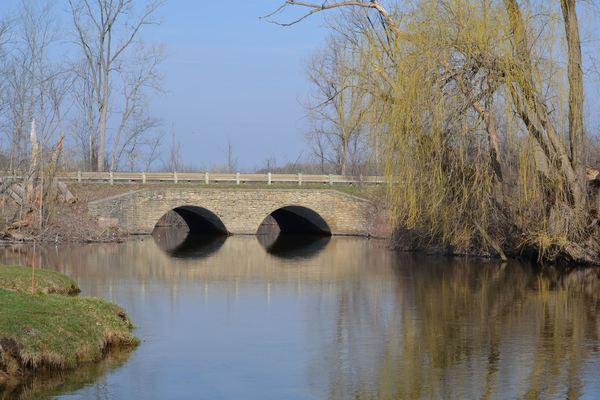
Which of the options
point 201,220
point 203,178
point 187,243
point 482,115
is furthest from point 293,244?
point 482,115

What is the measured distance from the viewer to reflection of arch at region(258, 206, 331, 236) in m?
41.0

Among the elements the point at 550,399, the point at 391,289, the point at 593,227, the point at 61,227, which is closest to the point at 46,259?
the point at 61,227

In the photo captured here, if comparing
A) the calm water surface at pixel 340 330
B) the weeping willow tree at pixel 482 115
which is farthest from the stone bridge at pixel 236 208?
the weeping willow tree at pixel 482 115

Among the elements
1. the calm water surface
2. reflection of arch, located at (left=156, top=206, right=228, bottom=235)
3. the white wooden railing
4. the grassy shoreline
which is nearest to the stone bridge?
reflection of arch, located at (left=156, top=206, right=228, bottom=235)

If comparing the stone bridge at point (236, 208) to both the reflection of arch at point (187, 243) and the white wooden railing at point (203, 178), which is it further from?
the white wooden railing at point (203, 178)

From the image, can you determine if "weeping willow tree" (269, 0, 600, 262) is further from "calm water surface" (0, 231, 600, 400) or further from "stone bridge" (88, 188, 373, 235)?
"stone bridge" (88, 188, 373, 235)

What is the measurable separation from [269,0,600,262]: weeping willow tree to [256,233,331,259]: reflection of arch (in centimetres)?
718

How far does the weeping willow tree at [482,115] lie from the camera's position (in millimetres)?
21609

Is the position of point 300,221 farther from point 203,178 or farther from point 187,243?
point 187,243

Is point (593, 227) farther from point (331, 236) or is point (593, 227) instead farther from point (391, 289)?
point (331, 236)

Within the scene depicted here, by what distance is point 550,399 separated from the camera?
9984 mm

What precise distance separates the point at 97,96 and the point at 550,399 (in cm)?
3680

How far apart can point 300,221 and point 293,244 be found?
26.2 feet

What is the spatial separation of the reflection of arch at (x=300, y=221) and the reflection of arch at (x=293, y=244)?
79 centimetres
